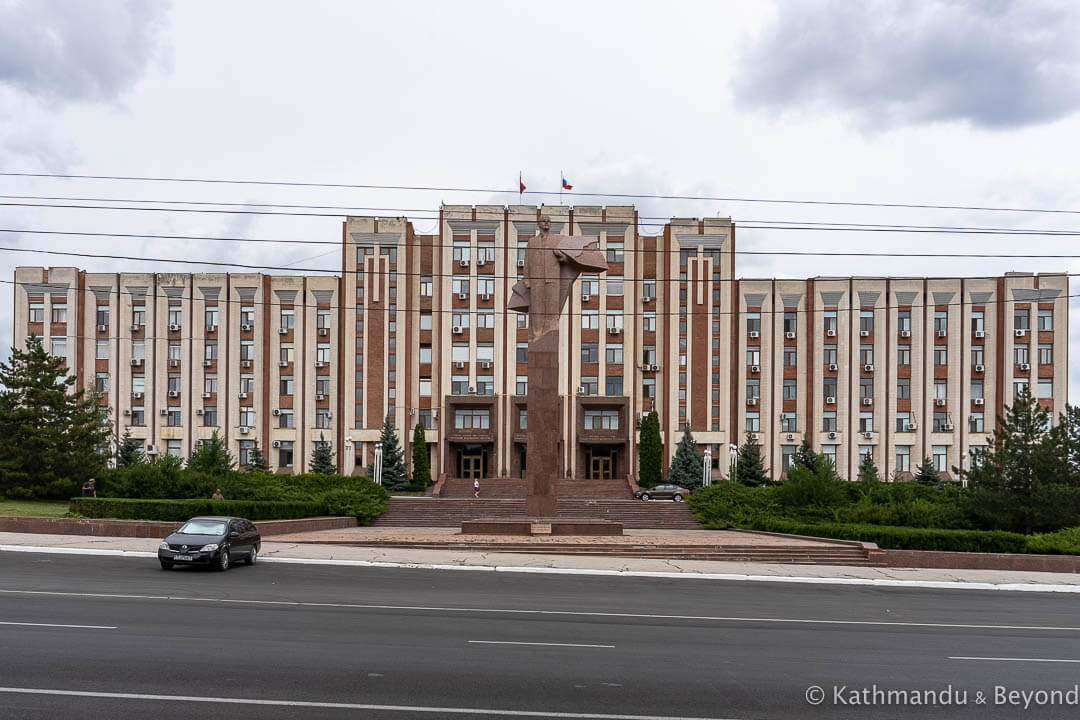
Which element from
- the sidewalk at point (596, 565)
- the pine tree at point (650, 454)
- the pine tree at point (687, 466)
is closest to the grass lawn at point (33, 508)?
the sidewalk at point (596, 565)

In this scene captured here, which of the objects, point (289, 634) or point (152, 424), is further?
point (152, 424)

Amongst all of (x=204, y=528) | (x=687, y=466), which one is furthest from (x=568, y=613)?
(x=687, y=466)

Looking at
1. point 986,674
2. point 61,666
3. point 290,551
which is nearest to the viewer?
point 61,666

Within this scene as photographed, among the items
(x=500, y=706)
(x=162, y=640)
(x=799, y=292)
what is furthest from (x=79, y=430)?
(x=799, y=292)

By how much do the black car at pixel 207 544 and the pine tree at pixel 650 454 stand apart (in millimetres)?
38470

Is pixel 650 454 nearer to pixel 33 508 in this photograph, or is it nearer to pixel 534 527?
pixel 534 527

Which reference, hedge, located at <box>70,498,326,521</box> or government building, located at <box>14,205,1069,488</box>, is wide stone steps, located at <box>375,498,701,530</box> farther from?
government building, located at <box>14,205,1069,488</box>

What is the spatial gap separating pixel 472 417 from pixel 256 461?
14647 mm

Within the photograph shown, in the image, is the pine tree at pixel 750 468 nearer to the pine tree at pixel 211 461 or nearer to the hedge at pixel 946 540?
the hedge at pixel 946 540

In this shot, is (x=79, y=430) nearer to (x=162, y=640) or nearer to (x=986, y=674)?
(x=162, y=640)

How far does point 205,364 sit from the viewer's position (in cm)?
6131

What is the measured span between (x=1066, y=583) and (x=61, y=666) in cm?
2291

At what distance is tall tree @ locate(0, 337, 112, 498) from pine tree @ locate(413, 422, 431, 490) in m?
24.2

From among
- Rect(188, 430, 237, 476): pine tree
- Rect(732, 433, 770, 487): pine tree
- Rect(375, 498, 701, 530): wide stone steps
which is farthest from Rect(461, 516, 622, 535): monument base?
Rect(732, 433, 770, 487): pine tree
